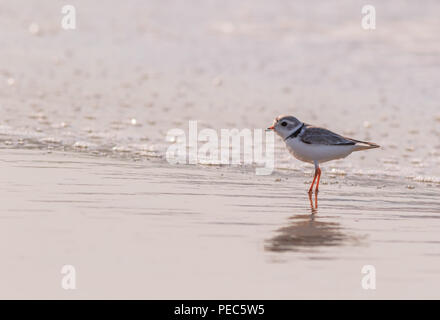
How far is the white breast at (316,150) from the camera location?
9.48 metres

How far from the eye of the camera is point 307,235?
7094 mm

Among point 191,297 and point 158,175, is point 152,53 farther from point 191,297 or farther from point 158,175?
point 191,297

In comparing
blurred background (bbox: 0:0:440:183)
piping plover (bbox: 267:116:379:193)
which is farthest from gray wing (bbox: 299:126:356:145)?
blurred background (bbox: 0:0:440:183)

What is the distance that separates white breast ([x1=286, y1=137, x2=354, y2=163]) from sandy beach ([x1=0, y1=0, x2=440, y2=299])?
0.36 meters

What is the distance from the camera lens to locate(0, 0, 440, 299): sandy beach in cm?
595

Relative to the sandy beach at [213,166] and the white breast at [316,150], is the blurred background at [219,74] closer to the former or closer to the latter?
the sandy beach at [213,166]

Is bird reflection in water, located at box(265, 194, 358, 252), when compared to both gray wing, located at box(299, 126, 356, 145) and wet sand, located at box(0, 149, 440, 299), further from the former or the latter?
gray wing, located at box(299, 126, 356, 145)

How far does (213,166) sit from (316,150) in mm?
1440

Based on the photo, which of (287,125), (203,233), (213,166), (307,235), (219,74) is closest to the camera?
(203,233)

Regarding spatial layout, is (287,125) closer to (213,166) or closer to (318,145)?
(318,145)

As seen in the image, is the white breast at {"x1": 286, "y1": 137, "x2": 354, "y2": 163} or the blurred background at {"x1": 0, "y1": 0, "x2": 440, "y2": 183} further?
the blurred background at {"x1": 0, "y1": 0, "x2": 440, "y2": 183}

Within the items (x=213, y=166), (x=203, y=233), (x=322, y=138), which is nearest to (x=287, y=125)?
(x=322, y=138)

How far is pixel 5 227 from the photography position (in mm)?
6824

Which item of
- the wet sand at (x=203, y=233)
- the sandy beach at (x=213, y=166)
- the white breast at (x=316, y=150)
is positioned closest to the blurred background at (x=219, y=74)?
the sandy beach at (x=213, y=166)
